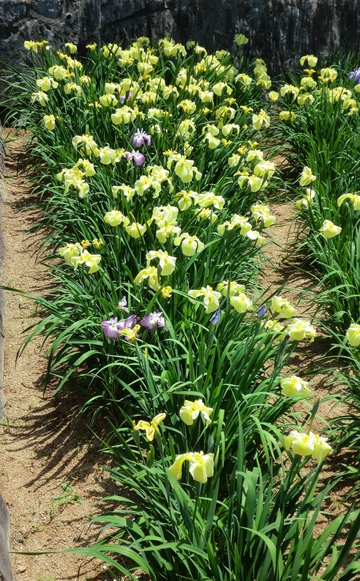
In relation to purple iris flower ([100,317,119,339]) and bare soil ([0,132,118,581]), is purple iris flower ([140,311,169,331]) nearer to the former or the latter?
purple iris flower ([100,317,119,339])

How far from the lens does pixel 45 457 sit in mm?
2771

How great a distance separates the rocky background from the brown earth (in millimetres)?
2231

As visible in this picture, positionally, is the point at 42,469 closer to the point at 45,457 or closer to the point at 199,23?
the point at 45,457

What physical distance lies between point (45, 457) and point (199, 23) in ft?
13.5

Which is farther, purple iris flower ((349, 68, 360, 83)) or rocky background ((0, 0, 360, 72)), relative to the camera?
rocky background ((0, 0, 360, 72))

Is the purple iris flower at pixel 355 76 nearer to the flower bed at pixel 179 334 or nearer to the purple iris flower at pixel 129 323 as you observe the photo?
the flower bed at pixel 179 334

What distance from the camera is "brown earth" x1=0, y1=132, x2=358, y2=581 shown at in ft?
7.85

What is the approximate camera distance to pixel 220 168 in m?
4.17

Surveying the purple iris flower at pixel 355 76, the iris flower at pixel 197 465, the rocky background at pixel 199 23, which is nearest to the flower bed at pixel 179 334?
the iris flower at pixel 197 465

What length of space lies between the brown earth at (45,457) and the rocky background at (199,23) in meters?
2.23

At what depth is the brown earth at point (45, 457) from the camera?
2393mm

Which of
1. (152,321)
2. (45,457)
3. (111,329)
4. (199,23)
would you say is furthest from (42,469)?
(199,23)

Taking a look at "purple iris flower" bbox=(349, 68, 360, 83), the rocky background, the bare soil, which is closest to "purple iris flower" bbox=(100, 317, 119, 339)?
the bare soil

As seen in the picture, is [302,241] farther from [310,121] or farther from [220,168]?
[310,121]
